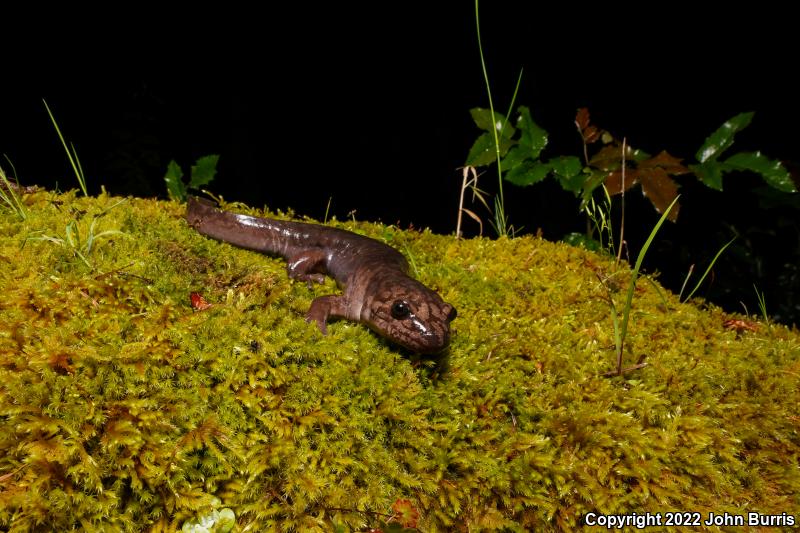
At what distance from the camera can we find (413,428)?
7.59ft

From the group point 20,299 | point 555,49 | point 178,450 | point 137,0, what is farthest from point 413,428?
point 137,0

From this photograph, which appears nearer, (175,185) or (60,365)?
(60,365)

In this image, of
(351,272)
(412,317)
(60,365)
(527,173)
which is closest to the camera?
(60,365)

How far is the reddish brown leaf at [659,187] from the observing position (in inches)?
167

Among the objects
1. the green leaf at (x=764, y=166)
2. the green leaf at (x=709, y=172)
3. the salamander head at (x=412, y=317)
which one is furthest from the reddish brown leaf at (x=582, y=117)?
the salamander head at (x=412, y=317)

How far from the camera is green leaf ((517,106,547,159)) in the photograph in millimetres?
5207

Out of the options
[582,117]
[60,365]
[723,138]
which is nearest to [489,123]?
[582,117]

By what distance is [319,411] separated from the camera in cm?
220

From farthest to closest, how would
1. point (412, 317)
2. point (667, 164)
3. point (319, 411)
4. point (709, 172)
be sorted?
point (709, 172) → point (667, 164) → point (412, 317) → point (319, 411)

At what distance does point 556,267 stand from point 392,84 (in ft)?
20.6

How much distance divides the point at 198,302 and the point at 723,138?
5.35 m

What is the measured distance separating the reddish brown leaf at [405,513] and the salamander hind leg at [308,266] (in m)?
1.91

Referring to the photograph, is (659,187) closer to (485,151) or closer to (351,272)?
(485,151)

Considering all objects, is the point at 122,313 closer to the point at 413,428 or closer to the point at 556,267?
the point at 413,428
